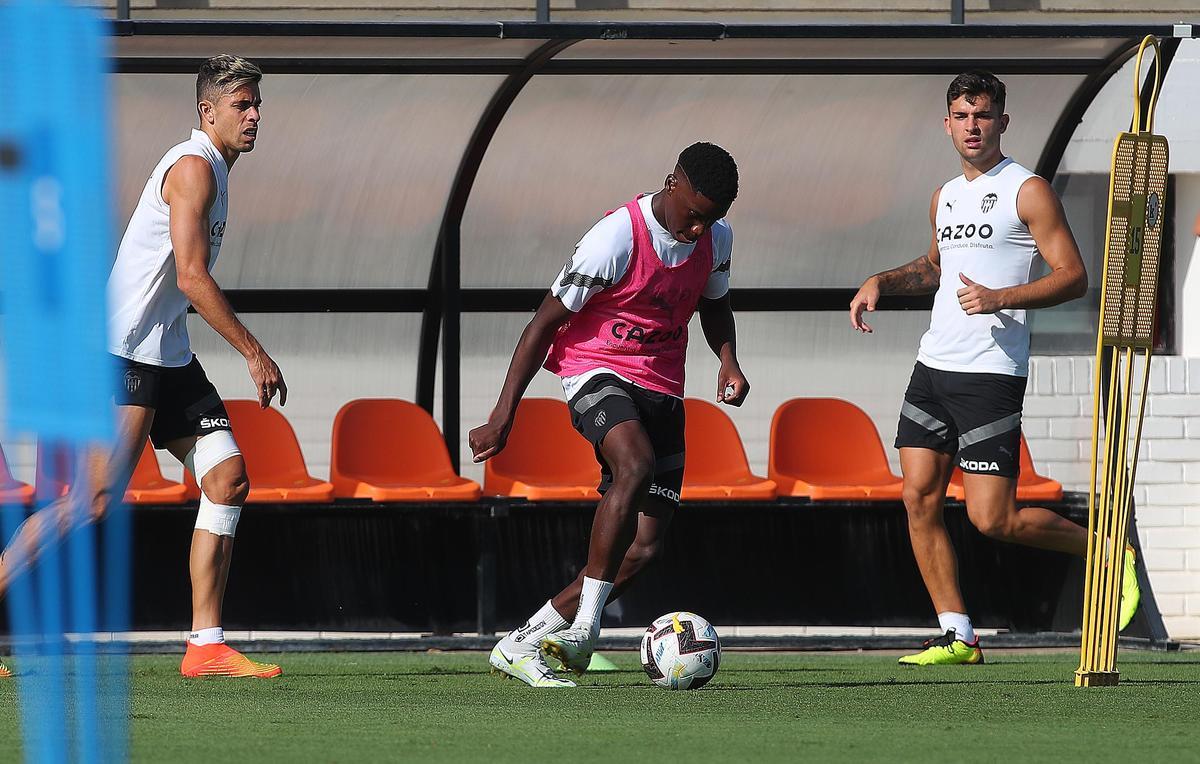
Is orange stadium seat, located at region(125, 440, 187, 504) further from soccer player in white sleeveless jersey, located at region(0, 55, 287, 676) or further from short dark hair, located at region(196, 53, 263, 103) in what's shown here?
short dark hair, located at region(196, 53, 263, 103)

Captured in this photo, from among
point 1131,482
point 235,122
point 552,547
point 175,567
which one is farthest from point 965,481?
point 175,567

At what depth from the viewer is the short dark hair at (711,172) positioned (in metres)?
5.78

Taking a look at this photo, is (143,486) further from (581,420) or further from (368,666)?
(581,420)

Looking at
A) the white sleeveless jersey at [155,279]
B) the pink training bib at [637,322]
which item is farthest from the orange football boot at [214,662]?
the pink training bib at [637,322]

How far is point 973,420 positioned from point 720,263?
3.79ft

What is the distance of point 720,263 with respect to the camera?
21.2 ft

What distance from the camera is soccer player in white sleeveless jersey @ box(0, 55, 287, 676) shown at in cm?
600

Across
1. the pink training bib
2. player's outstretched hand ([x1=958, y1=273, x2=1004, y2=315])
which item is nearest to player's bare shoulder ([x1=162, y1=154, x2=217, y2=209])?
the pink training bib

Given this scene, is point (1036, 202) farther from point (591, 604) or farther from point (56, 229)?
point (56, 229)

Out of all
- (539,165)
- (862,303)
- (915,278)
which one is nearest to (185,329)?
(862,303)

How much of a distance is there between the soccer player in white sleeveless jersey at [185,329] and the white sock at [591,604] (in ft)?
3.90

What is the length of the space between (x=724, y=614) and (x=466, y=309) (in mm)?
2142

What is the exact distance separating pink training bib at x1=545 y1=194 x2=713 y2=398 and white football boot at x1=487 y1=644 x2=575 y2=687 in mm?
961

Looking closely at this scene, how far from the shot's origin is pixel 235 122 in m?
6.16
